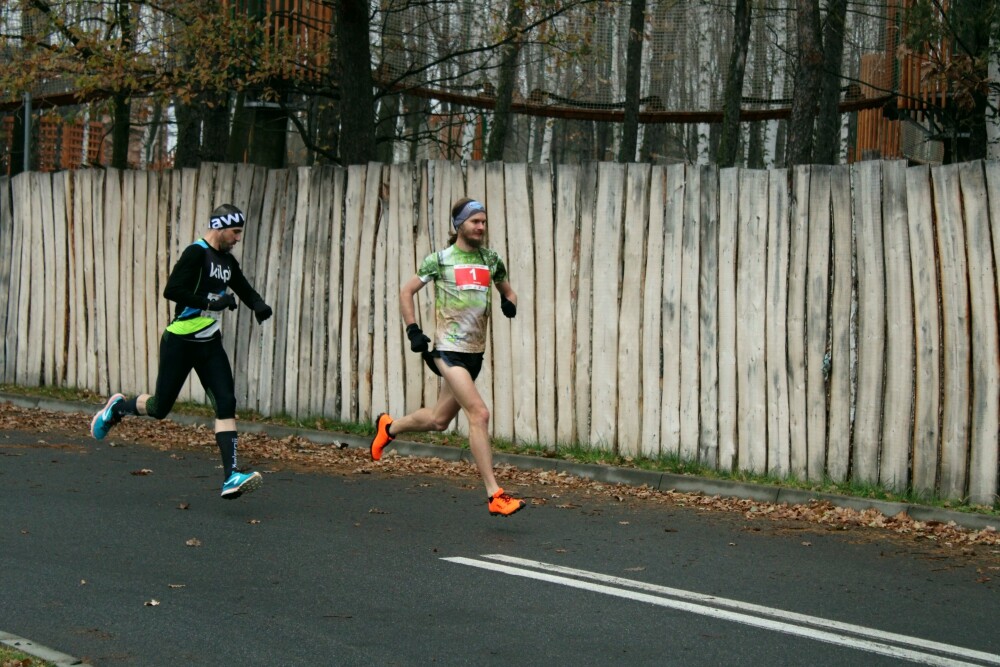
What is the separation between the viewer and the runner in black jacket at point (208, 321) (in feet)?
29.1

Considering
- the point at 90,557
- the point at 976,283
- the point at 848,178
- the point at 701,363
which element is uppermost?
the point at 848,178

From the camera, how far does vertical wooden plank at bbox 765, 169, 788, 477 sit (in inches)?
400

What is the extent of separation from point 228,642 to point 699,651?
73.8 inches

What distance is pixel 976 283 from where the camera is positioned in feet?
30.0

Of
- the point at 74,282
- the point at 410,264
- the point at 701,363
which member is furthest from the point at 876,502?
the point at 74,282

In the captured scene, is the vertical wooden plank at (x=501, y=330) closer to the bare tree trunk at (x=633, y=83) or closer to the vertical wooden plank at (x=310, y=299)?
the vertical wooden plank at (x=310, y=299)

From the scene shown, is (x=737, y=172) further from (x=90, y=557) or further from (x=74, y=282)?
(x=74, y=282)

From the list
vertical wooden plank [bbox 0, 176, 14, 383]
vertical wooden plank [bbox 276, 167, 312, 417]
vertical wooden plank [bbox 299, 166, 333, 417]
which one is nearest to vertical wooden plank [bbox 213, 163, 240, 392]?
vertical wooden plank [bbox 276, 167, 312, 417]

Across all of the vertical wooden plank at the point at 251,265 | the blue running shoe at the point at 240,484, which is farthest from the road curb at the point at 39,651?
the vertical wooden plank at the point at 251,265

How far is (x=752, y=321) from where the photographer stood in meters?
10.4

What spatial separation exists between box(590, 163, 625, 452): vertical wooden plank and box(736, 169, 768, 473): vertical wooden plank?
112cm

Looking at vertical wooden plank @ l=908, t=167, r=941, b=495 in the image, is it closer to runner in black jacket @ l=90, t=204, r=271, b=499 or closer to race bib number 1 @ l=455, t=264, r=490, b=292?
race bib number 1 @ l=455, t=264, r=490, b=292

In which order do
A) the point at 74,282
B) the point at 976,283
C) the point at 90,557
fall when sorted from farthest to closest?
the point at 74,282 → the point at 976,283 → the point at 90,557

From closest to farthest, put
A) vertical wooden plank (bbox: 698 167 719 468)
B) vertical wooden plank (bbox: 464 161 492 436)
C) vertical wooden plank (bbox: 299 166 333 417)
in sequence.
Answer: vertical wooden plank (bbox: 698 167 719 468), vertical wooden plank (bbox: 464 161 492 436), vertical wooden plank (bbox: 299 166 333 417)
